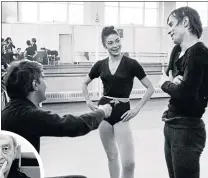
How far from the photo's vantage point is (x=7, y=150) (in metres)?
0.70

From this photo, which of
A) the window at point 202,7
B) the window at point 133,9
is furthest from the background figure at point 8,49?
the window at point 202,7

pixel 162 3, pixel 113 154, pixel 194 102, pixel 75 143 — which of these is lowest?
pixel 75 143

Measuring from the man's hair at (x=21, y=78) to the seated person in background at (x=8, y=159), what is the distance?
0.11 m

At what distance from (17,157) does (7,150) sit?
32 mm

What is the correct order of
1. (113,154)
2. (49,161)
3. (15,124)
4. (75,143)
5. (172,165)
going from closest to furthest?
1. (15,124)
2. (172,165)
3. (113,154)
4. (49,161)
5. (75,143)

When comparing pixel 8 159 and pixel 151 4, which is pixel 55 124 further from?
pixel 151 4

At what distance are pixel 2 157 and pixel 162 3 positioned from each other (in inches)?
30.2

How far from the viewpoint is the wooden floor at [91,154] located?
52.6 inches

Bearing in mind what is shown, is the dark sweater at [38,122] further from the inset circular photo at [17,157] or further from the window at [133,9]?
the window at [133,9]

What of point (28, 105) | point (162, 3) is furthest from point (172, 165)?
point (162, 3)

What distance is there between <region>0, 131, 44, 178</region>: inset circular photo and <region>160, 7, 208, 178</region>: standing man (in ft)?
1.10

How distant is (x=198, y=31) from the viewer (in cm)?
74

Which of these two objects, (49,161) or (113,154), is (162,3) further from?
(49,161)

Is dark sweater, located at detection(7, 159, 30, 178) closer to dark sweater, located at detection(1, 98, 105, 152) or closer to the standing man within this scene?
dark sweater, located at detection(1, 98, 105, 152)
